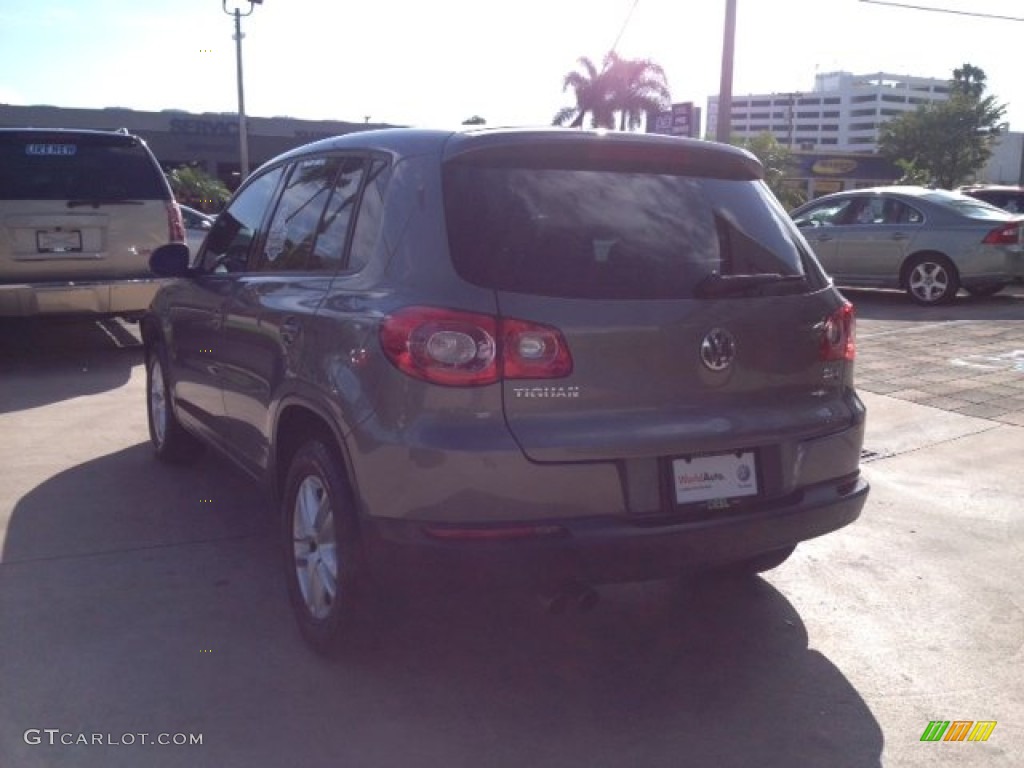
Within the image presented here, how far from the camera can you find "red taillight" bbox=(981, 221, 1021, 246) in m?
12.7

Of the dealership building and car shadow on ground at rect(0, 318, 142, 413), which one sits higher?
the dealership building

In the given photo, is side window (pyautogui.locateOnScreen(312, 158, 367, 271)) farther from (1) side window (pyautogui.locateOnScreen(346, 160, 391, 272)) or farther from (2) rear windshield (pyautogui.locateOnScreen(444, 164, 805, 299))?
(2) rear windshield (pyautogui.locateOnScreen(444, 164, 805, 299))

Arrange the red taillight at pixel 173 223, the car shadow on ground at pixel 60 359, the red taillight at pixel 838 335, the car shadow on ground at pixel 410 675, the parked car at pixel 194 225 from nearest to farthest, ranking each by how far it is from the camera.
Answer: the car shadow on ground at pixel 410 675, the red taillight at pixel 838 335, the car shadow on ground at pixel 60 359, the red taillight at pixel 173 223, the parked car at pixel 194 225

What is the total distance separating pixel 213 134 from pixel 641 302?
163 feet

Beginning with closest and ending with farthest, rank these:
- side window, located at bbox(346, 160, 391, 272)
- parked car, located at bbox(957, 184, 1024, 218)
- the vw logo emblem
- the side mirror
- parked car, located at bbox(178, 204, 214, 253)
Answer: the vw logo emblem < side window, located at bbox(346, 160, 391, 272) < the side mirror < parked car, located at bbox(957, 184, 1024, 218) < parked car, located at bbox(178, 204, 214, 253)

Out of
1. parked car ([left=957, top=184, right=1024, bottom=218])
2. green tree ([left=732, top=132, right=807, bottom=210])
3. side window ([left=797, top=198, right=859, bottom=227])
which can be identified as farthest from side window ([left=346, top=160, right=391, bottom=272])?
green tree ([left=732, top=132, right=807, bottom=210])

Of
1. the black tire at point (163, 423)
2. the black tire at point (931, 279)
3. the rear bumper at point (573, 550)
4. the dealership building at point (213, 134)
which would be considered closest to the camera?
the rear bumper at point (573, 550)

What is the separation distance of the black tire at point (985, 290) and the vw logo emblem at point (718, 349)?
11.1 meters

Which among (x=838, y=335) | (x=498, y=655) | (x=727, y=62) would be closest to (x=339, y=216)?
(x=498, y=655)

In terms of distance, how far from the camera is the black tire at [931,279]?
13.0 metres

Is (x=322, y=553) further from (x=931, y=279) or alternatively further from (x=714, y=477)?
(x=931, y=279)

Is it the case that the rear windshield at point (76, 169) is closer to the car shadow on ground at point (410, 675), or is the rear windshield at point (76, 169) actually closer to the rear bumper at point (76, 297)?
the rear bumper at point (76, 297)

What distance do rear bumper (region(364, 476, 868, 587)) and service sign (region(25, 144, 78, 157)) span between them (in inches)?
285

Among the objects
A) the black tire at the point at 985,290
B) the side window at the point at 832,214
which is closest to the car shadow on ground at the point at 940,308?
the black tire at the point at 985,290
